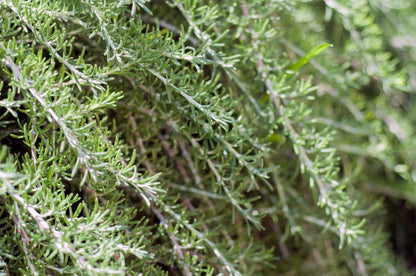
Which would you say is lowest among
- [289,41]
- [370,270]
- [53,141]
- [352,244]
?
[370,270]

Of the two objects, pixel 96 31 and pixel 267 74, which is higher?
pixel 96 31

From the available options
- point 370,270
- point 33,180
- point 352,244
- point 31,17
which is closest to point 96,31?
point 31,17

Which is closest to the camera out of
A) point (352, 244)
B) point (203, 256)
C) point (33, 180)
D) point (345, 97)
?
point (33, 180)

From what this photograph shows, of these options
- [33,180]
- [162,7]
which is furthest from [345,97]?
[33,180]

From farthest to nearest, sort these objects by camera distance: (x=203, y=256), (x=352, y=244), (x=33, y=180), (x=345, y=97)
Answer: (x=345, y=97) < (x=352, y=244) < (x=203, y=256) < (x=33, y=180)

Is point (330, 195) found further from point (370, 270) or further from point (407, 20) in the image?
point (407, 20)

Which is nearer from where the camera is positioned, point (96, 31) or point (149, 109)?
point (96, 31)

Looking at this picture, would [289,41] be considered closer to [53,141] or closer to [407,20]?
[407,20]
